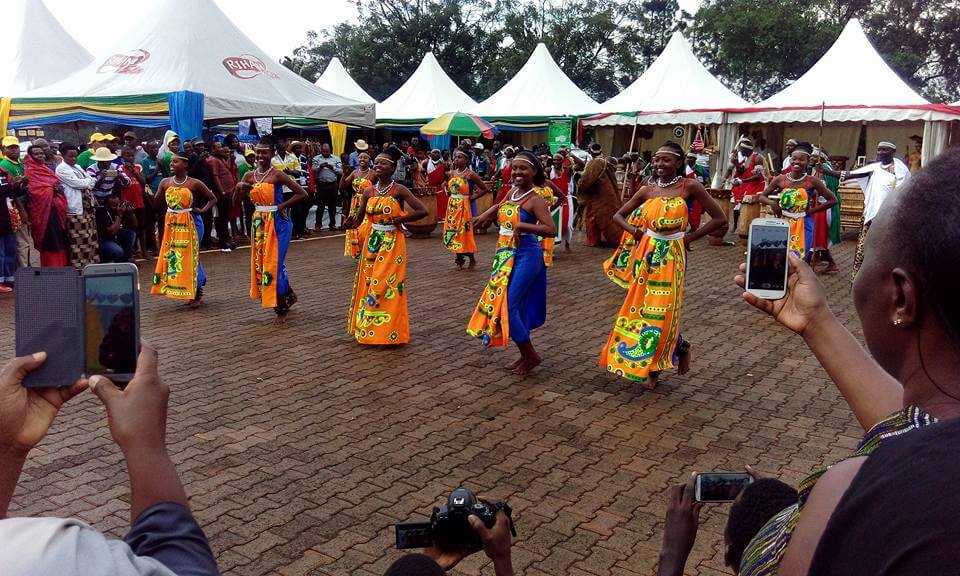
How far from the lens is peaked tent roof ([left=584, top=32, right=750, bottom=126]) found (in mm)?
Answer: 20609

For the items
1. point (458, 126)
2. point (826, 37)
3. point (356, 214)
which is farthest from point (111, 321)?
point (826, 37)

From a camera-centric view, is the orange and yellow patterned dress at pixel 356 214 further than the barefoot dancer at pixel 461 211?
No

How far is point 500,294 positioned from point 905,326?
5.13m

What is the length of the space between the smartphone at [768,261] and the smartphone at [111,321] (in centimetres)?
160

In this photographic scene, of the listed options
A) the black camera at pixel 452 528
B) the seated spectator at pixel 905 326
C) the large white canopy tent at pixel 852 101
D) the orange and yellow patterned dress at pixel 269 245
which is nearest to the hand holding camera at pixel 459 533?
the black camera at pixel 452 528

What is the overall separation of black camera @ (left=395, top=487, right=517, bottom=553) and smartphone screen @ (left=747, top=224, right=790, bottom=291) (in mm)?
994

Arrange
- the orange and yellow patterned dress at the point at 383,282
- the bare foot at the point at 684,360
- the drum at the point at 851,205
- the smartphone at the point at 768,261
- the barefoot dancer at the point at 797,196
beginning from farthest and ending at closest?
1. the drum at the point at 851,205
2. the barefoot dancer at the point at 797,196
3. the orange and yellow patterned dress at the point at 383,282
4. the bare foot at the point at 684,360
5. the smartphone at the point at 768,261

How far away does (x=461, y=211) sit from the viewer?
39.9 ft

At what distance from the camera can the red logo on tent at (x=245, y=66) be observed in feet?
46.9

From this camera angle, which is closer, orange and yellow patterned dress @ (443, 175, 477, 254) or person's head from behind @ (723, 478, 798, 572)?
person's head from behind @ (723, 478, 798, 572)

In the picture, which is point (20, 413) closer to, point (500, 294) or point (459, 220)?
point (500, 294)

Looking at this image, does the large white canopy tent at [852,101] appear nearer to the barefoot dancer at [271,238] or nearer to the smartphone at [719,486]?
the barefoot dancer at [271,238]

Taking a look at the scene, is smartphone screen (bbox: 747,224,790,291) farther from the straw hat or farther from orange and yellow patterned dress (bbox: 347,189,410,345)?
the straw hat

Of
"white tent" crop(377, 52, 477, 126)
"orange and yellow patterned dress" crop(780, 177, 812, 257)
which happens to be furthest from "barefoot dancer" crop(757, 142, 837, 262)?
"white tent" crop(377, 52, 477, 126)
